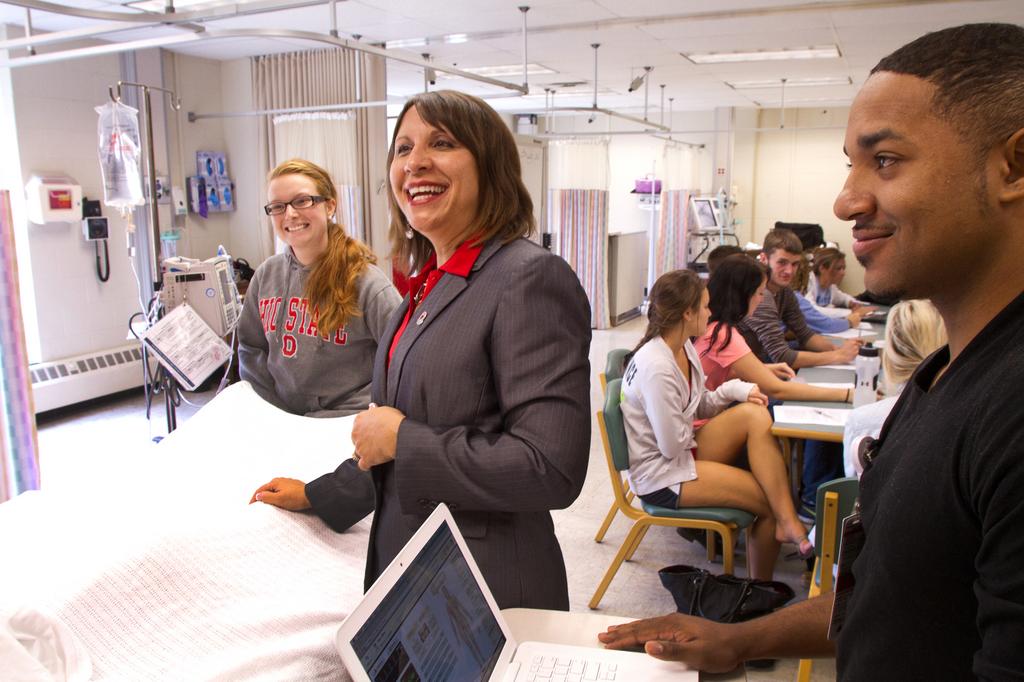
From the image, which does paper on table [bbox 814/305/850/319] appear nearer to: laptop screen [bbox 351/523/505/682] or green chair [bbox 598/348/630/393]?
green chair [bbox 598/348/630/393]

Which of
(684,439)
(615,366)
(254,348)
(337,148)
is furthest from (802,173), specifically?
(254,348)

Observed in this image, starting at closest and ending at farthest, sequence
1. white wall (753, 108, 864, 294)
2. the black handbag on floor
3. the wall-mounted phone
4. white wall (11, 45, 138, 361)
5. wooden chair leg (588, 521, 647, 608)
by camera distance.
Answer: the black handbag on floor → wooden chair leg (588, 521, 647, 608) → white wall (11, 45, 138, 361) → the wall-mounted phone → white wall (753, 108, 864, 294)

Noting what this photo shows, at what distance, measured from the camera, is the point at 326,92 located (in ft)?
20.0

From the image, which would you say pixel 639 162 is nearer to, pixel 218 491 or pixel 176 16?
pixel 176 16

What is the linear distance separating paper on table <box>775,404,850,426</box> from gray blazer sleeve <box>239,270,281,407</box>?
193 cm

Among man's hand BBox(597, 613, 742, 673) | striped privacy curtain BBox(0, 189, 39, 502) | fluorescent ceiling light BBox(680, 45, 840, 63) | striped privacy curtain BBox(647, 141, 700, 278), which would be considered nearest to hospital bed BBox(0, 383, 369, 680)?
man's hand BBox(597, 613, 742, 673)

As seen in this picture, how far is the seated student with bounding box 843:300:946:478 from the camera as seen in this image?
2531mm

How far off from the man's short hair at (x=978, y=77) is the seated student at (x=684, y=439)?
86.0 inches

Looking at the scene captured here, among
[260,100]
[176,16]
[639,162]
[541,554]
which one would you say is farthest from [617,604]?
[639,162]

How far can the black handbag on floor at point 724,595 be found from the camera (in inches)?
104

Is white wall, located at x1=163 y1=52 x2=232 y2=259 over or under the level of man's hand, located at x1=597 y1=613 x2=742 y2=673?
over

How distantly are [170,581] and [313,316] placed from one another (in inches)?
38.3

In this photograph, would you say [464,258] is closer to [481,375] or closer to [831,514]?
[481,375]

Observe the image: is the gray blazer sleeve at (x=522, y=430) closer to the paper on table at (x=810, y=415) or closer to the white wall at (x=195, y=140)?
the paper on table at (x=810, y=415)
